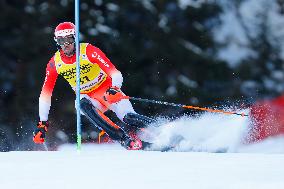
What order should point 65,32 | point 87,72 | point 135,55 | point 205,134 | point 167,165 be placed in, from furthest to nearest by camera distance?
point 135,55 → point 205,134 → point 87,72 → point 65,32 → point 167,165

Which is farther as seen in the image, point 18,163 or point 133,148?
point 133,148

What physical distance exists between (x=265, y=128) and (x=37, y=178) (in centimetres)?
382

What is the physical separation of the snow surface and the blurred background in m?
1.71

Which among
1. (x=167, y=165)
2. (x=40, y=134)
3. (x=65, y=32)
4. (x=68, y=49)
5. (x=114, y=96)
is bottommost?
(x=167, y=165)

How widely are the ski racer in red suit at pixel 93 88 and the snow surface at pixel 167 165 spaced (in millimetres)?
219

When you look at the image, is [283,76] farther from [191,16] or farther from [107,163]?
[107,163]

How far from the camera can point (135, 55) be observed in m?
10.4

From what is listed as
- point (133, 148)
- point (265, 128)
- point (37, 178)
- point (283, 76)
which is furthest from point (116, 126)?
point (283, 76)

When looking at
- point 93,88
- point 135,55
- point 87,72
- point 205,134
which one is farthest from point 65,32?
point 135,55

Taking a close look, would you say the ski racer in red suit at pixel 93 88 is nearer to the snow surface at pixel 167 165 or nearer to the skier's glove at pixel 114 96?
the skier's glove at pixel 114 96

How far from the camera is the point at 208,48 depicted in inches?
442

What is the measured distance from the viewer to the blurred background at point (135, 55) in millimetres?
9906

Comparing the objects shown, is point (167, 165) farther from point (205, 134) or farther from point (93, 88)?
point (205, 134)

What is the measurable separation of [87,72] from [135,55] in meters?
3.42
